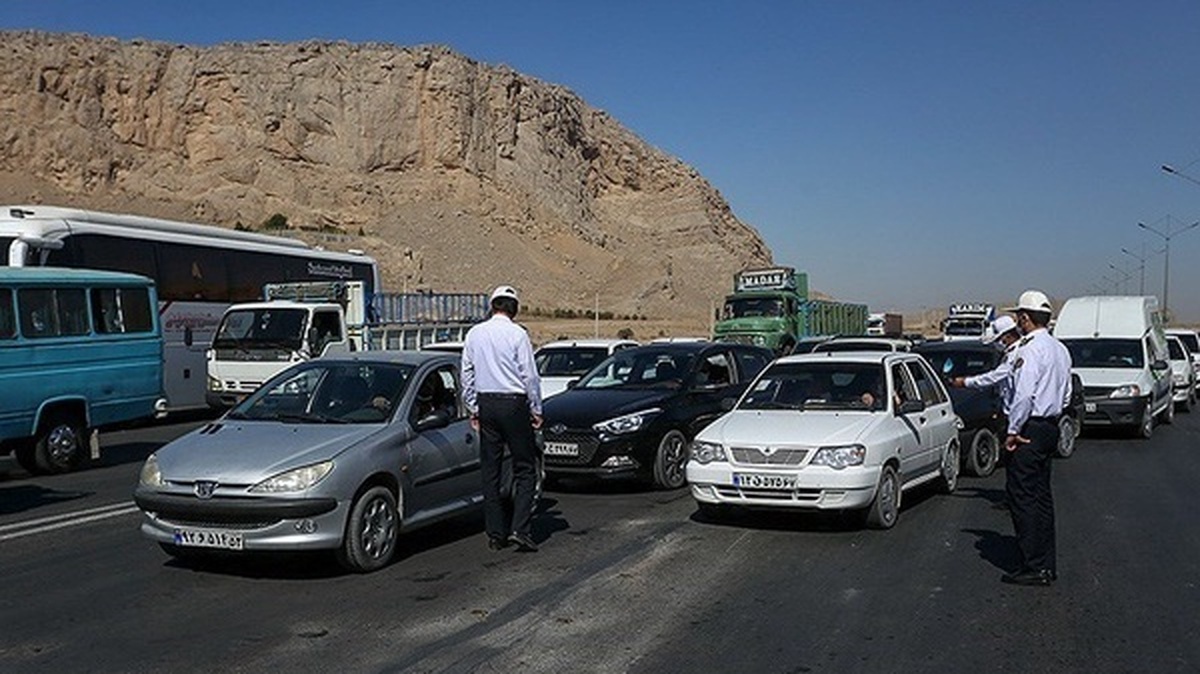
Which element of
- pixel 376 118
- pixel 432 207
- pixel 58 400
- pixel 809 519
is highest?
pixel 376 118

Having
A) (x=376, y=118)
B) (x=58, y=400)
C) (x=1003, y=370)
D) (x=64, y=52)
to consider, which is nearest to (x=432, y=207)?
(x=376, y=118)

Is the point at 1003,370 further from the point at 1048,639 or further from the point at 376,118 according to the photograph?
the point at 376,118

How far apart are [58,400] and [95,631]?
8286mm

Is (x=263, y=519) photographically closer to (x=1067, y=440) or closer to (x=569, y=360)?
(x=569, y=360)

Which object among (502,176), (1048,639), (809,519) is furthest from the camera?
(502,176)

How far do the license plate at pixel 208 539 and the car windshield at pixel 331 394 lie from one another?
1.22m

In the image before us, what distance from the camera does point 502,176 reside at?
102438mm

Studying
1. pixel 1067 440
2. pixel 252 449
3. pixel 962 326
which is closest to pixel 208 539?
pixel 252 449

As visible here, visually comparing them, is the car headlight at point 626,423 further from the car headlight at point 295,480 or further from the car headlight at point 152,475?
the car headlight at point 152,475

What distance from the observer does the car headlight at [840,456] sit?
30.6ft

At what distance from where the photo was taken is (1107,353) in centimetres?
1936

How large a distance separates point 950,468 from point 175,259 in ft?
54.9

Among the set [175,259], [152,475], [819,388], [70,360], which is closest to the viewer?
[152,475]

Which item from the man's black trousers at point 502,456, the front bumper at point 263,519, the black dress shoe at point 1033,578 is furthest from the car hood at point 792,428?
the front bumper at point 263,519
